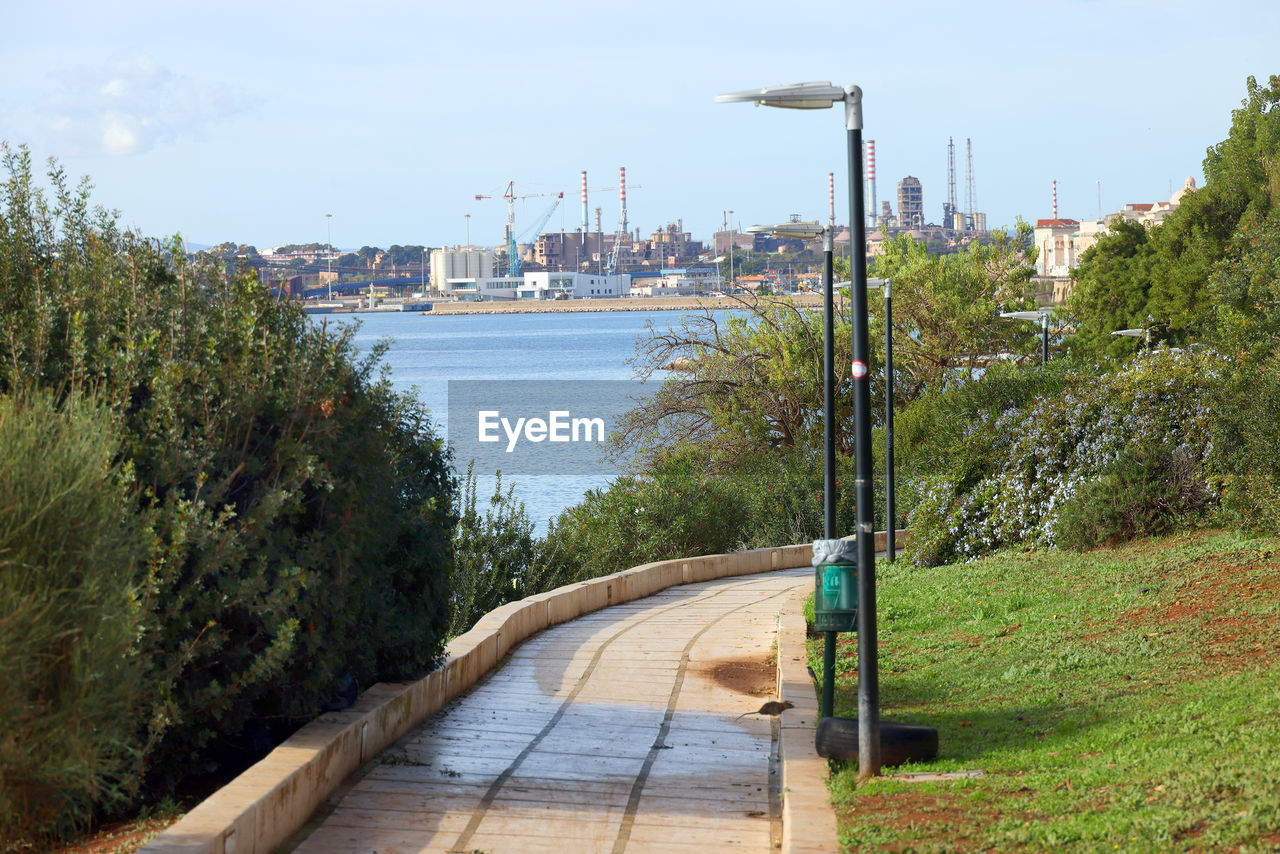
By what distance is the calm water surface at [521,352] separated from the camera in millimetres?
49594

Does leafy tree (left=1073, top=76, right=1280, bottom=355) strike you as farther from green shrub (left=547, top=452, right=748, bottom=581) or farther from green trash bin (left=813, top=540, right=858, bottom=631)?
green trash bin (left=813, top=540, right=858, bottom=631)

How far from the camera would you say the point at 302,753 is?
256 inches

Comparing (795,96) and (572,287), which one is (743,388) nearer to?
(795,96)

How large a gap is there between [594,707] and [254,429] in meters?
3.72

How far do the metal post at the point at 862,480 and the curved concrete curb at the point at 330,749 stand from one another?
56 centimetres

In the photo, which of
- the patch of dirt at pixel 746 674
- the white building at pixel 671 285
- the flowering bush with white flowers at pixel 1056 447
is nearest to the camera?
the patch of dirt at pixel 746 674

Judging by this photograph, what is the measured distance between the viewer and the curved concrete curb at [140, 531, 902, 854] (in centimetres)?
543

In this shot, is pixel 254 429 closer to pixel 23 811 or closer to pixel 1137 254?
pixel 23 811

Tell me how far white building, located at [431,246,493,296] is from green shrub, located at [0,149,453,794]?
164341 millimetres

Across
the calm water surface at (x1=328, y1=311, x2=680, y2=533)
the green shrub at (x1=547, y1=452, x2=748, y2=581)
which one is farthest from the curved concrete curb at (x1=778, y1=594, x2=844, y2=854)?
the calm water surface at (x1=328, y1=311, x2=680, y2=533)

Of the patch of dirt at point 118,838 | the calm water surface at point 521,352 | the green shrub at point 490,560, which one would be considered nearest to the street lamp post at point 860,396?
the patch of dirt at point 118,838

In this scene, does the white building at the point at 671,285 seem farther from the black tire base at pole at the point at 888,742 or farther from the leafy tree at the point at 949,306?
the black tire base at pole at the point at 888,742

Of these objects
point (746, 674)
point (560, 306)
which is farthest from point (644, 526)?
point (560, 306)

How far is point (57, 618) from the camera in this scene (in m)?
4.93
